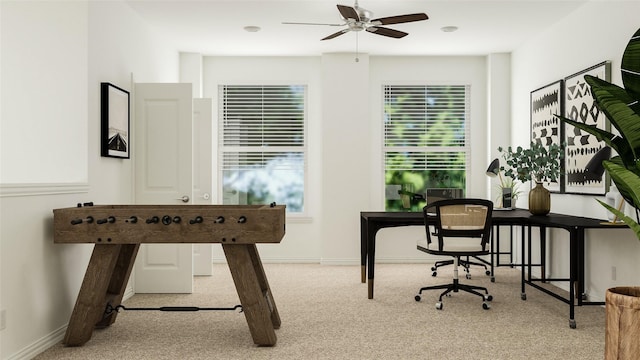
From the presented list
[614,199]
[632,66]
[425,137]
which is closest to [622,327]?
[632,66]

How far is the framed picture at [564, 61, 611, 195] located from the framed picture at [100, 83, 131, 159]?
3.91 meters

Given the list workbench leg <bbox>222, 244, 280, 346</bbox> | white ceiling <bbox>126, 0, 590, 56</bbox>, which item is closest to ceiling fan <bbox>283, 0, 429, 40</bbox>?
white ceiling <bbox>126, 0, 590, 56</bbox>

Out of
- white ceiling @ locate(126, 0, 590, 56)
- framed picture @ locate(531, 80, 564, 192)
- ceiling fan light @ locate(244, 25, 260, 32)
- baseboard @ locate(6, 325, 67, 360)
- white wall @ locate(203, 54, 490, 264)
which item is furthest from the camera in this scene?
white wall @ locate(203, 54, 490, 264)

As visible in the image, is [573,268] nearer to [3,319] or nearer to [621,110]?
[621,110]

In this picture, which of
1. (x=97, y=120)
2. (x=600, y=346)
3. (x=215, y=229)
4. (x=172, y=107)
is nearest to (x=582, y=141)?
(x=600, y=346)

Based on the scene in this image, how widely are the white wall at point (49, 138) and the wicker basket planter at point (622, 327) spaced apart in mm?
3133

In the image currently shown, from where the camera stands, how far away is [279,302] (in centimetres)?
489

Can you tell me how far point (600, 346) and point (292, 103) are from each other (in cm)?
477

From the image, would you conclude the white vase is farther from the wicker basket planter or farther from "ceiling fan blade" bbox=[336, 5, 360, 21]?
"ceiling fan blade" bbox=[336, 5, 360, 21]

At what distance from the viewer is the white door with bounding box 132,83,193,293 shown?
5.21 meters

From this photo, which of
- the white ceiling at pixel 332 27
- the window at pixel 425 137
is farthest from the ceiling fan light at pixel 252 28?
the window at pixel 425 137

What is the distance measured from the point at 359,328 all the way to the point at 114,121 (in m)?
2.62

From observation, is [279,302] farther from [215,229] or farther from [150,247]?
[215,229]

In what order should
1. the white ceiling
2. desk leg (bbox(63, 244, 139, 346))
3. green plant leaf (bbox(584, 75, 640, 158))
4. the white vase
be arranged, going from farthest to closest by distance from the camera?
the white ceiling
the white vase
desk leg (bbox(63, 244, 139, 346))
green plant leaf (bbox(584, 75, 640, 158))
